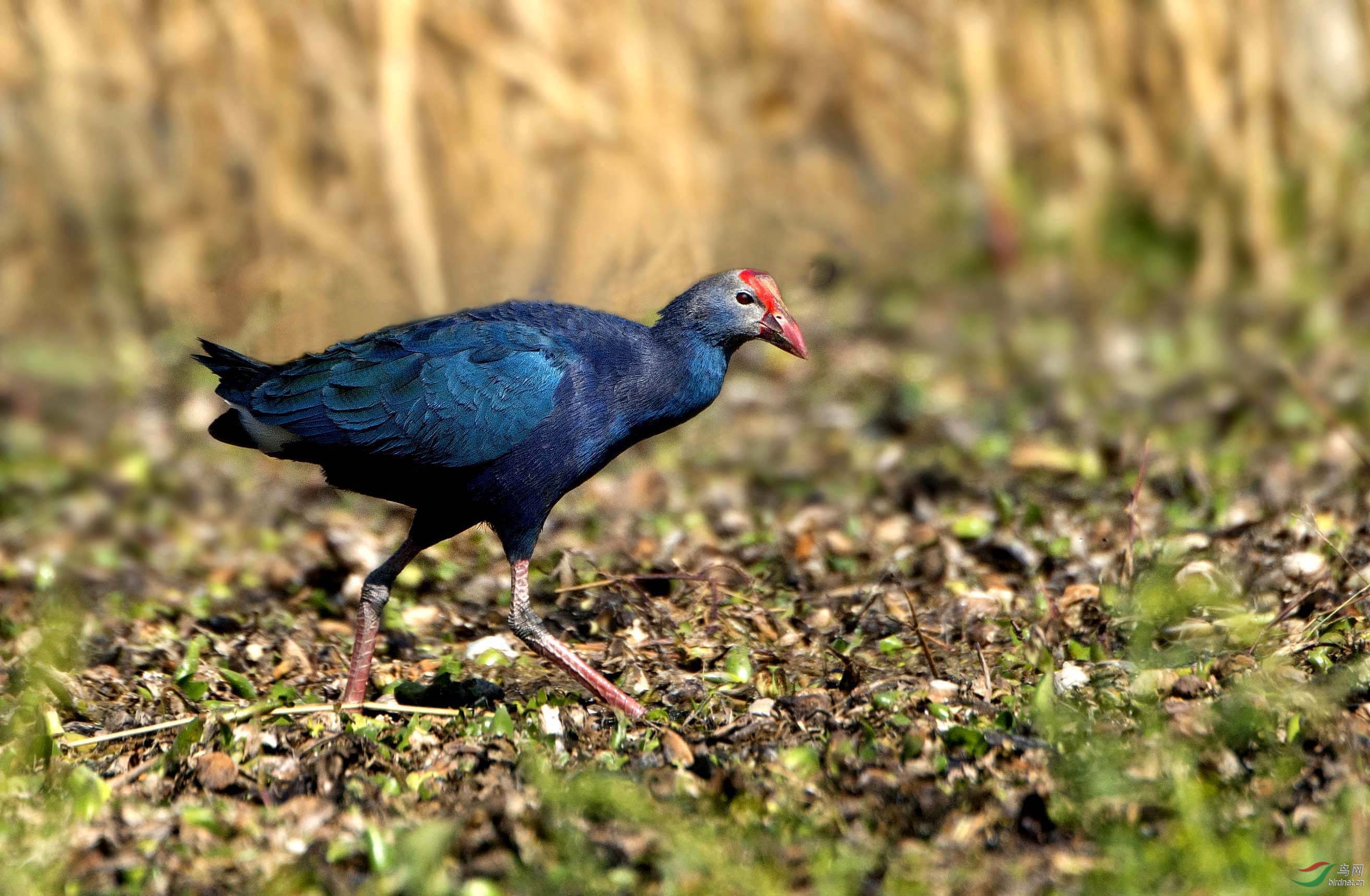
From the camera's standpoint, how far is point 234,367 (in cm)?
489

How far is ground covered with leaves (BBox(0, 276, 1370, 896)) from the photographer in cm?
366

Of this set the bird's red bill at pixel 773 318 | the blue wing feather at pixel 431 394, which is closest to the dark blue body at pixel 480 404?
the blue wing feather at pixel 431 394

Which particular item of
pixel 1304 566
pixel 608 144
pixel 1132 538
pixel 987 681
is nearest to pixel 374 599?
pixel 987 681

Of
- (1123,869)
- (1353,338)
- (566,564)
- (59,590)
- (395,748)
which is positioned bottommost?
(1123,869)

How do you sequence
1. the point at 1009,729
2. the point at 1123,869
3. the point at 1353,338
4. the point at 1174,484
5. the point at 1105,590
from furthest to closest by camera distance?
the point at 1353,338 < the point at 1174,484 < the point at 1105,590 < the point at 1009,729 < the point at 1123,869

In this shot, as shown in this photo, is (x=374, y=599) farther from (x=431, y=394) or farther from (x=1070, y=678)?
(x=1070, y=678)

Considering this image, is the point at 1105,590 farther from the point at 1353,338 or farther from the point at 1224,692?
the point at 1353,338

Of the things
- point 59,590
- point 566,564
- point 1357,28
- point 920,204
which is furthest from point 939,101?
point 59,590

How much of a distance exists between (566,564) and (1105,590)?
6.30 feet

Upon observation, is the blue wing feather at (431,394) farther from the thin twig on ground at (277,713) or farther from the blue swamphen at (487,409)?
the thin twig on ground at (277,713)

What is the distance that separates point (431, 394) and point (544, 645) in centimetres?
84

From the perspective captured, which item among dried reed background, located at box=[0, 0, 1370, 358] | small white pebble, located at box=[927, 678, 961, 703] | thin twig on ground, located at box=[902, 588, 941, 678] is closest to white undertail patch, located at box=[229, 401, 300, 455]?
thin twig on ground, located at box=[902, 588, 941, 678]

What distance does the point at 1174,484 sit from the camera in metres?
6.46

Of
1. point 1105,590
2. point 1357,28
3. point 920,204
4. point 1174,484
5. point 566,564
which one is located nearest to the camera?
point 1105,590
